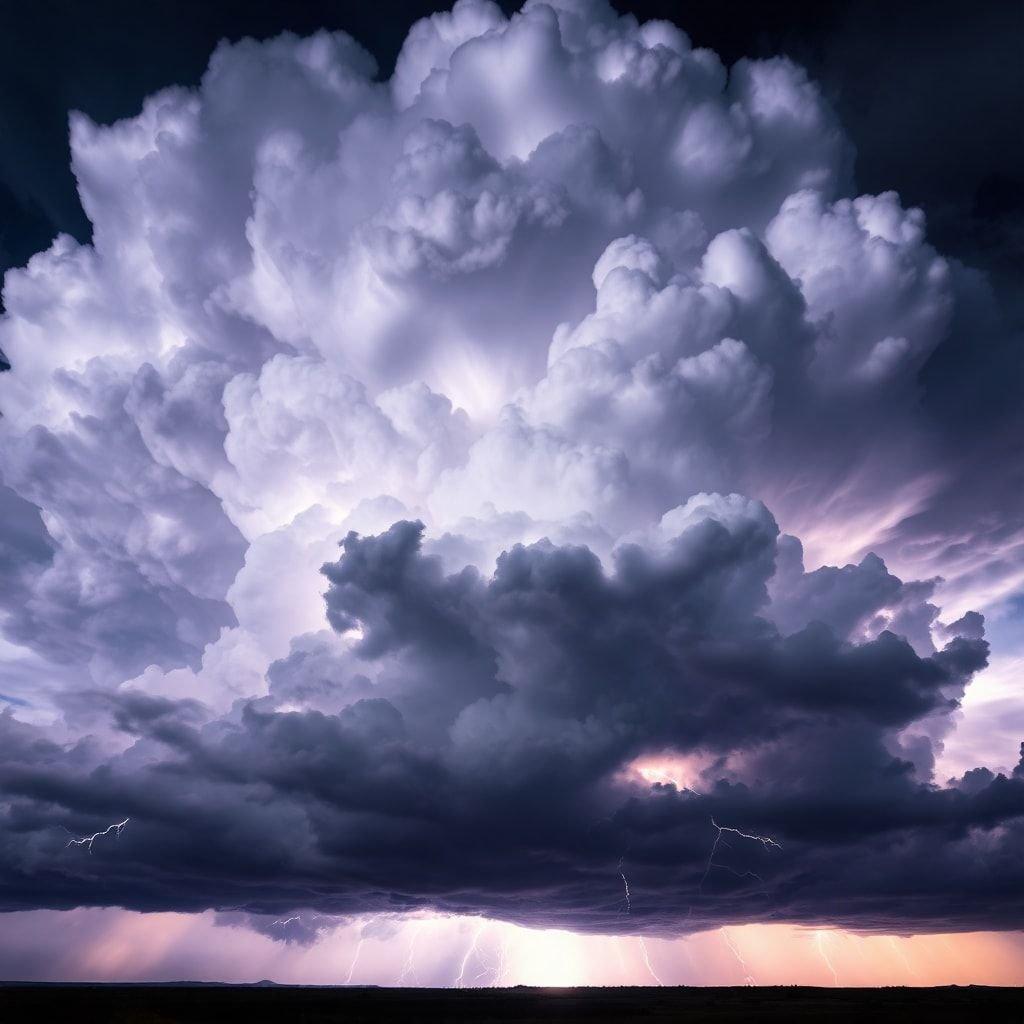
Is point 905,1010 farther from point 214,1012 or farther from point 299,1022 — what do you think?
point 214,1012

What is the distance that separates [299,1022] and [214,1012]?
41.3 meters

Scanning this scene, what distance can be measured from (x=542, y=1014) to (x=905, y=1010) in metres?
78.5

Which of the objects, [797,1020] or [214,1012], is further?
[214,1012]

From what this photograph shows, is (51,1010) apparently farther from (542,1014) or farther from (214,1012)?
(542,1014)

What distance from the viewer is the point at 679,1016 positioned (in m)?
147

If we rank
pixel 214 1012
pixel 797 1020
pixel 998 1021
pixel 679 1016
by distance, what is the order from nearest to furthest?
pixel 998 1021 → pixel 797 1020 → pixel 679 1016 → pixel 214 1012

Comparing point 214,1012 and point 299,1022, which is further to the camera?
point 214,1012

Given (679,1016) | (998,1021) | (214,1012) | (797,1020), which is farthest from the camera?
(214,1012)

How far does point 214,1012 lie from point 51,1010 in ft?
101

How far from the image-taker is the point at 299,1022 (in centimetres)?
13075

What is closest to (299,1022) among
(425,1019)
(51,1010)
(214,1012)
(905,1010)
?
(425,1019)

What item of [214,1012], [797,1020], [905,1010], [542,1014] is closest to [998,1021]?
[797,1020]

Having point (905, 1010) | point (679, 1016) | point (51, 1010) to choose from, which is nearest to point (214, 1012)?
point (51, 1010)

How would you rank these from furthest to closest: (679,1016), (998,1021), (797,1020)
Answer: (679,1016) → (797,1020) → (998,1021)
